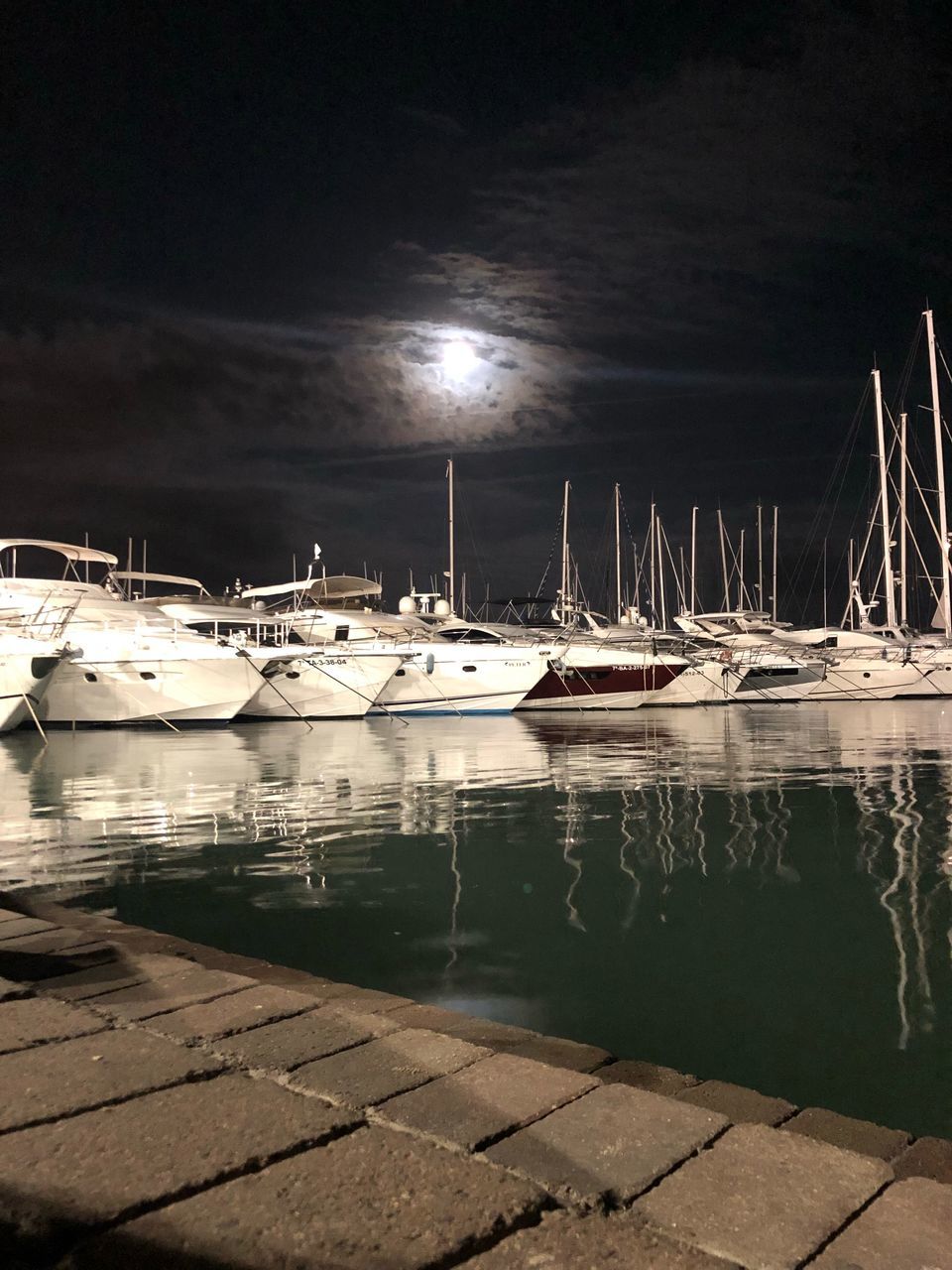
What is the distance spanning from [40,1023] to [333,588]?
4009 centimetres

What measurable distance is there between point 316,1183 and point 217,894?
16.8 ft

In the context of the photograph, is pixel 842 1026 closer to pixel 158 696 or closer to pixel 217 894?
pixel 217 894

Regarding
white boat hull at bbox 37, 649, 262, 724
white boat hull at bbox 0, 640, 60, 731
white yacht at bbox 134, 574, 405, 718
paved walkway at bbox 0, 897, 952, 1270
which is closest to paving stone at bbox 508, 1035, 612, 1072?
paved walkway at bbox 0, 897, 952, 1270

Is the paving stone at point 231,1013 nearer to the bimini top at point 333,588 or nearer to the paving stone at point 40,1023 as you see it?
the paving stone at point 40,1023

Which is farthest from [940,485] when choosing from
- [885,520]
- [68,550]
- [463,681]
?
[68,550]

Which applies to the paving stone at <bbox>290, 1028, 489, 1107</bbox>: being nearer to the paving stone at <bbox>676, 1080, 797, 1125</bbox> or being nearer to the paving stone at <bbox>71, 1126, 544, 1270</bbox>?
the paving stone at <bbox>71, 1126, 544, 1270</bbox>

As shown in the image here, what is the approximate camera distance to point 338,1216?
198 cm

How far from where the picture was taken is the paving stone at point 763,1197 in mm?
1918

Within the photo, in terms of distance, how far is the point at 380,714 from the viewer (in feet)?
104

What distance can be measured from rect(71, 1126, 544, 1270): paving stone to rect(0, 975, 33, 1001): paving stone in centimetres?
180

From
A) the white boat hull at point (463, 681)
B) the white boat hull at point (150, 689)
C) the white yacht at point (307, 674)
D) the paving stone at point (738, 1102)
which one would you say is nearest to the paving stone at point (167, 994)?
the paving stone at point (738, 1102)

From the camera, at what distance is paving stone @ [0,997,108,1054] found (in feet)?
9.89

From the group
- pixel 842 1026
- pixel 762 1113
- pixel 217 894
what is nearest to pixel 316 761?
pixel 217 894

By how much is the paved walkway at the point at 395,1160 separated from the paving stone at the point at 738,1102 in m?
0.01
